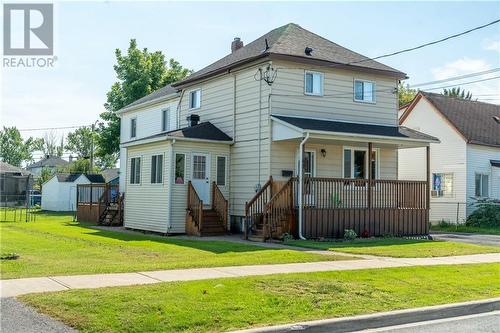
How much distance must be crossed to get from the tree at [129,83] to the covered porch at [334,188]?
27046mm

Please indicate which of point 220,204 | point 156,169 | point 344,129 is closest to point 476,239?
point 344,129

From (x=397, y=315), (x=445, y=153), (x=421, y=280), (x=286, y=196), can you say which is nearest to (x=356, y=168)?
(x=286, y=196)

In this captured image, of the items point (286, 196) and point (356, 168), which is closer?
point (286, 196)

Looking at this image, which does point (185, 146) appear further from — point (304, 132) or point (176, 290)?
point (176, 290)

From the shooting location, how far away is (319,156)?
2172 cm

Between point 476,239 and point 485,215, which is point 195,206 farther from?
point 485,215

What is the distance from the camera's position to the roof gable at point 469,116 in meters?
30.6

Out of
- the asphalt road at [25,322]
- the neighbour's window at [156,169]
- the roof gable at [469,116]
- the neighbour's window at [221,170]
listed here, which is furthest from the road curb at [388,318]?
the roof gable at [469,116]

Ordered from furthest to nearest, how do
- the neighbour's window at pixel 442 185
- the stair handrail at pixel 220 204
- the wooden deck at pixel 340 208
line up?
the neighbour's window at pixel 442 185 → the stair handrail at pixel 220 204 → the wooden deck at pixel 340 208

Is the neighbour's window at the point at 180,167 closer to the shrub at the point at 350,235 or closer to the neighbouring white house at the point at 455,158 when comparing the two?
the shrub at the point at 350,235

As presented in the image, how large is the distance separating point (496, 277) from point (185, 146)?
41.5ft

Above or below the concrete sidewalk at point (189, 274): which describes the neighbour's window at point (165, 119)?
above

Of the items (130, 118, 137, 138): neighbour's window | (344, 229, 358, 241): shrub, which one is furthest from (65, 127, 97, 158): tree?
(344, 229, 358, 241): shrub

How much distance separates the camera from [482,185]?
1219 inches
